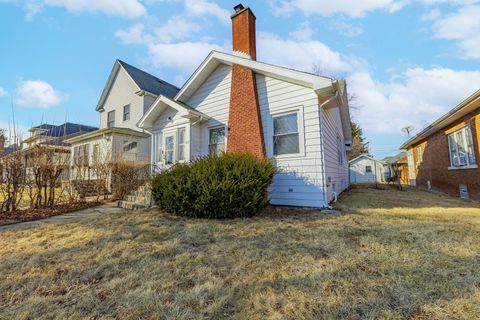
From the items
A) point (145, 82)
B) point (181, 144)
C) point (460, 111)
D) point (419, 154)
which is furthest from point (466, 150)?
point (145, 82)

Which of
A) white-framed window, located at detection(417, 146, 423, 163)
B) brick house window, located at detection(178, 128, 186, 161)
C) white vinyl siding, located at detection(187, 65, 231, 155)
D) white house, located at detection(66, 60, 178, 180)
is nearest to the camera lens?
white vinyl siding, located at detection(187, 65, 231, 155)

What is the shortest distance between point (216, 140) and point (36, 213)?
606cm

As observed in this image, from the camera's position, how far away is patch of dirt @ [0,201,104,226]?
6258 mm

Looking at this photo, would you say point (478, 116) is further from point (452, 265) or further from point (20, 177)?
point (20, 177)

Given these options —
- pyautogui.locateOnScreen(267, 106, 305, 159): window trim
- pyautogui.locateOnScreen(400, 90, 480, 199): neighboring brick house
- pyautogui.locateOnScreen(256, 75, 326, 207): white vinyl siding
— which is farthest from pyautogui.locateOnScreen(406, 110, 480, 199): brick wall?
pyautogui.locateOnScreen(267, 106, 305, 159): window trim

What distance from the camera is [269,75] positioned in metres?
8.01

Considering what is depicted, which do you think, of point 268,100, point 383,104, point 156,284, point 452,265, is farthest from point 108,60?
point 383,104

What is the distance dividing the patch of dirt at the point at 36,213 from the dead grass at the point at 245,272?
1.60 meters

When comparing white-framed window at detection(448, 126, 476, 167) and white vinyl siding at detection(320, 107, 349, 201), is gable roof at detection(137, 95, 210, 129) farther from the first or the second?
white-framed window at detection(448, 126, 476, 167)

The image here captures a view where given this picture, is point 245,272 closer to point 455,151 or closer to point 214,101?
point 214,101

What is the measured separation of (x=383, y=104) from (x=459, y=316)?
1412 inches

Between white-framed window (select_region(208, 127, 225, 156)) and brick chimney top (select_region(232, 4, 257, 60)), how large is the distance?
305 cm

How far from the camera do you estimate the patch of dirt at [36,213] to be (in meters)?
6.26

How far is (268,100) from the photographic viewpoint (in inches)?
316
